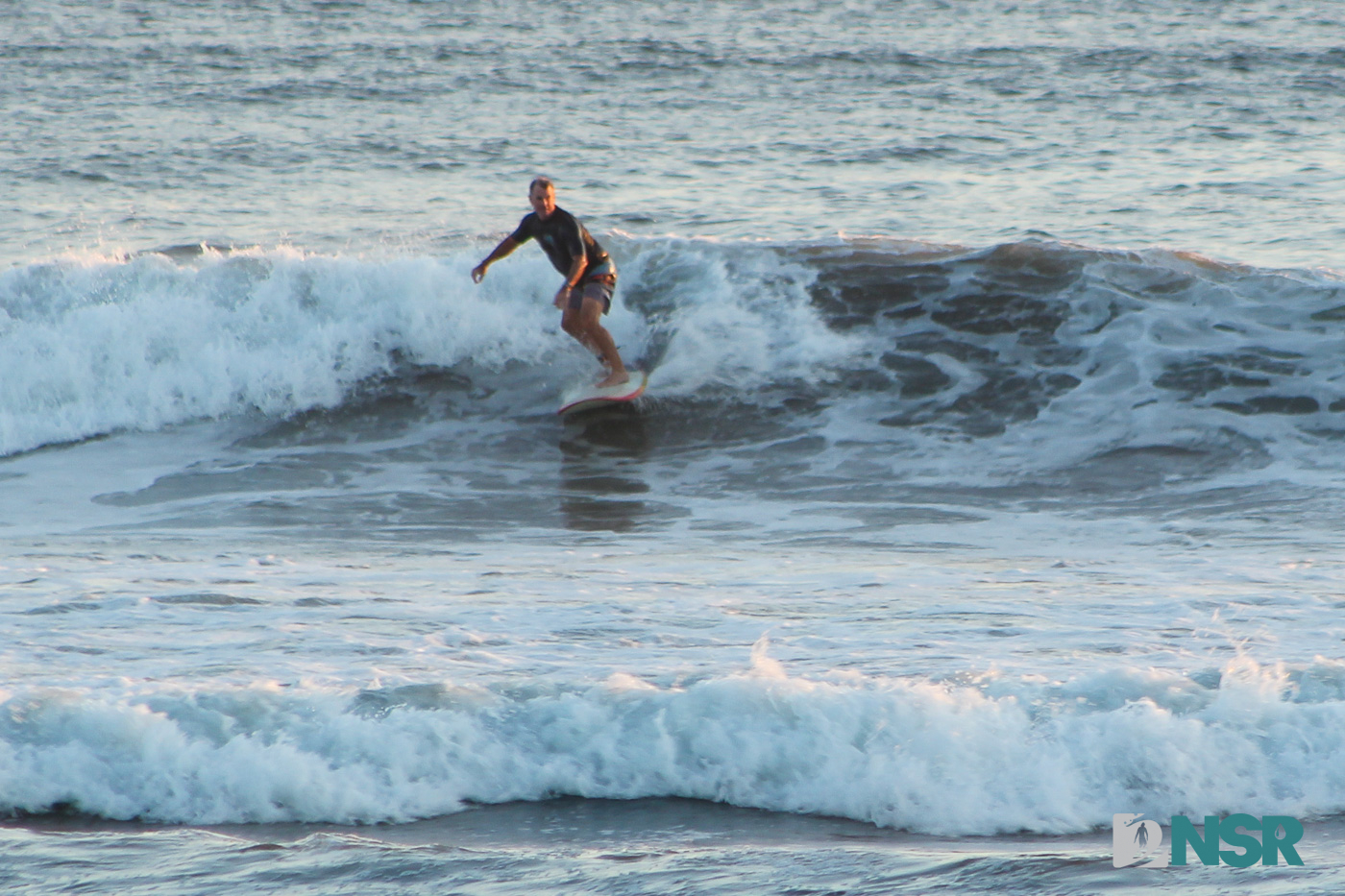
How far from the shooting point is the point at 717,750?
484 cm

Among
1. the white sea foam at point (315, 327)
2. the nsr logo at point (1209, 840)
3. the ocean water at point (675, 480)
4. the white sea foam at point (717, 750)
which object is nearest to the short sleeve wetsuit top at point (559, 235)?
the ocean water at point (675, 480)

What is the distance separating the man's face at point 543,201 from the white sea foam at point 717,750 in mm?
5628

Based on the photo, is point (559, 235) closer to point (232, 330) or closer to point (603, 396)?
point (603, 396)

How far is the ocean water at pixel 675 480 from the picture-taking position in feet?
15.1

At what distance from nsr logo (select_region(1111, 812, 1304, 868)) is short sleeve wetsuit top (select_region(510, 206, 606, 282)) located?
6669 mm

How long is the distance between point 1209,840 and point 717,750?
1578mm

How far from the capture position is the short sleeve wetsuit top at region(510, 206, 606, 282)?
1022cm

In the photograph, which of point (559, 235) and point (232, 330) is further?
point (232, 330)

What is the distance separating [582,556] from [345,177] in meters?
11.7

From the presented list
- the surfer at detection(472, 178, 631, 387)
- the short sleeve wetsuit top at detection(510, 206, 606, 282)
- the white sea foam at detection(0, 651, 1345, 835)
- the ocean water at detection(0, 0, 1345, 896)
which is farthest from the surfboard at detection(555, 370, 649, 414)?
the white sea foam at detection(0, 651, 1345, 835)

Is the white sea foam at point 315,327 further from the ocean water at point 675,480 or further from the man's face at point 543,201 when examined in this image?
the man's face at point 543,201

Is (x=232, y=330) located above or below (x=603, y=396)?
above

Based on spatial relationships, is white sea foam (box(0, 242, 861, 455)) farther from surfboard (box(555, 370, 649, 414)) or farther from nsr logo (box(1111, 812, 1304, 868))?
nsr logo (box(1111, 812, 1304, 868))

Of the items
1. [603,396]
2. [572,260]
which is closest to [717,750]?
[572,260]
